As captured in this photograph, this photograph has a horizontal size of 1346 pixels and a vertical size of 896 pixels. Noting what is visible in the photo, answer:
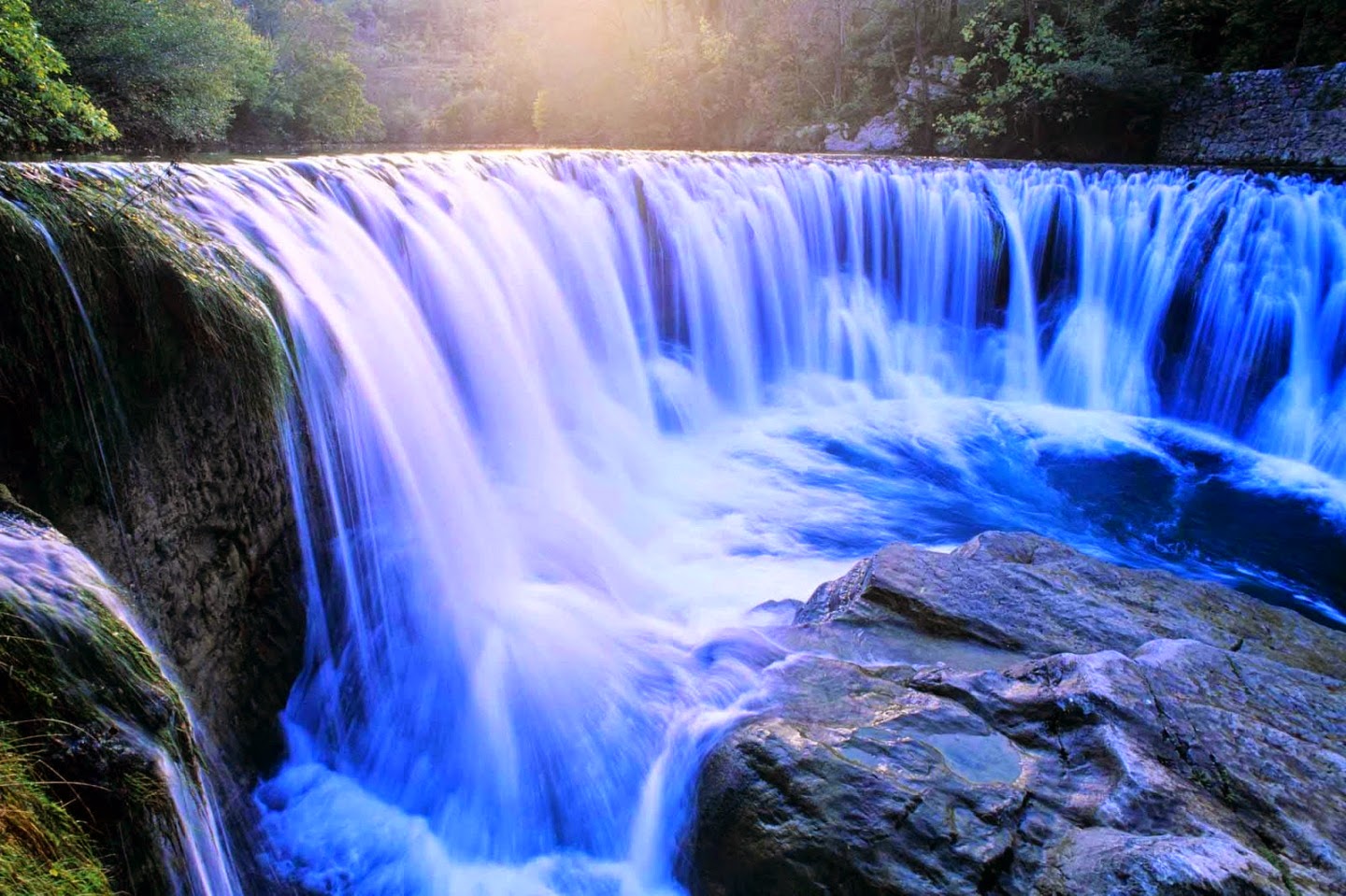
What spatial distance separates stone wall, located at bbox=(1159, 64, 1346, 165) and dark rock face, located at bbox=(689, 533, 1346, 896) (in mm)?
13709

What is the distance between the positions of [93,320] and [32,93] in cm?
1056

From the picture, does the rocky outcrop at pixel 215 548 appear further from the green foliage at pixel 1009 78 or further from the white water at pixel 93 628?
the green foliage at pixel 1009 78

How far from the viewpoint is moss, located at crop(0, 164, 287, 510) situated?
3.11 m

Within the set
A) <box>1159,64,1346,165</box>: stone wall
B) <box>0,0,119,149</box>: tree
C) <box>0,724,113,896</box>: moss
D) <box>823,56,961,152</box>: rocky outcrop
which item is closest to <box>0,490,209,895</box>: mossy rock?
<box>0,724,113,896</box>: moss

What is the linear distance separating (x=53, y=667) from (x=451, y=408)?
14.1 feet

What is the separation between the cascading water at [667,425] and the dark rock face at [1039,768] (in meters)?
0.54

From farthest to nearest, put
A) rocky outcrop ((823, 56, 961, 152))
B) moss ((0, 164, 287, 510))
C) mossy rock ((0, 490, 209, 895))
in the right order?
rocky outcrop ((823, 56, 961, 152))
moss ((0, 164, 287, 510))
mossy rock ((0, 490, 209, 895))

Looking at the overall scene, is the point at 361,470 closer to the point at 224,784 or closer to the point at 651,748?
the point at 224,784

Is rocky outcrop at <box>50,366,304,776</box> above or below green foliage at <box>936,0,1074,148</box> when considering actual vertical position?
below

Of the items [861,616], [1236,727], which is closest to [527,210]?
[861,616]

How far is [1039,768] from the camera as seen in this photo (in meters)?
3.14

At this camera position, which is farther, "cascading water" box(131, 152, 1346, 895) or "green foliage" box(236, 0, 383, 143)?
"green foliage" box(236, 0, 383, 143)

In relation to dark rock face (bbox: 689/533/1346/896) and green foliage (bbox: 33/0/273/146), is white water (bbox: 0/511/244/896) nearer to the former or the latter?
dark rock face (bbox: 689/533/1346/896)

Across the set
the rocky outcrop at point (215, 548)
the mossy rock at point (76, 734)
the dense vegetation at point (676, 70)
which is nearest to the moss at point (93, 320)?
the rocky outcrop at point (215, 548)
